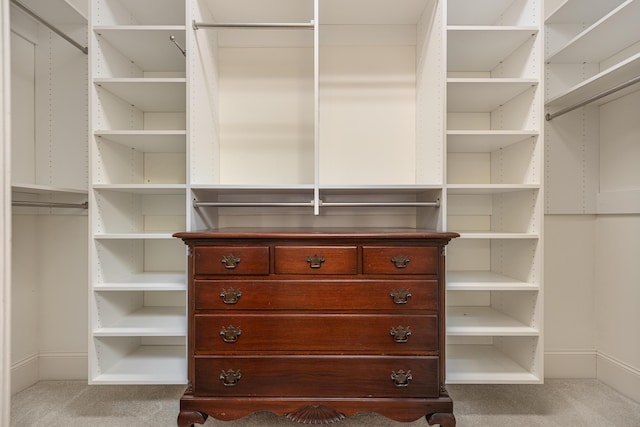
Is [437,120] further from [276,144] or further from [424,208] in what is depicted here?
[276,144]

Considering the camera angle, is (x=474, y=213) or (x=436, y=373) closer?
(x=436, y=373)

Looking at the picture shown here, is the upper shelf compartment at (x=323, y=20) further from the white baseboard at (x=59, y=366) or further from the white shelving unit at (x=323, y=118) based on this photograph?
the white baseboard at (x=59, y=366)

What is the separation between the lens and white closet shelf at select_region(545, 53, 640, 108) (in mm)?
1574

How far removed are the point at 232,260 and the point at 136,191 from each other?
3.10 feet

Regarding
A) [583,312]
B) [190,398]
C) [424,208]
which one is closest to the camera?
[190,398]

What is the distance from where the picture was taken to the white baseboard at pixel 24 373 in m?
2.11

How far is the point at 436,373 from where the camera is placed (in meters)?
1.57

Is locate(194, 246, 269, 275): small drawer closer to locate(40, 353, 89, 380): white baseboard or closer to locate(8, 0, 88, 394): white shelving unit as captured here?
locate(8, 0, 88, 394): white shelving unit

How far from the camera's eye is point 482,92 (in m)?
2.00

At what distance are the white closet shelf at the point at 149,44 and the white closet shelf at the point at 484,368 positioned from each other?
248 cm

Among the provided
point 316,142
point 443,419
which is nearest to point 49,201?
point 316,142

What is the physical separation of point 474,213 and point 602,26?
1.24m

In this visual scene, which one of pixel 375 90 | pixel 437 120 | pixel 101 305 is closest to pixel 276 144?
pixel 375 90

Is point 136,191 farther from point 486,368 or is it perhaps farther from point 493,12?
point 493,12
